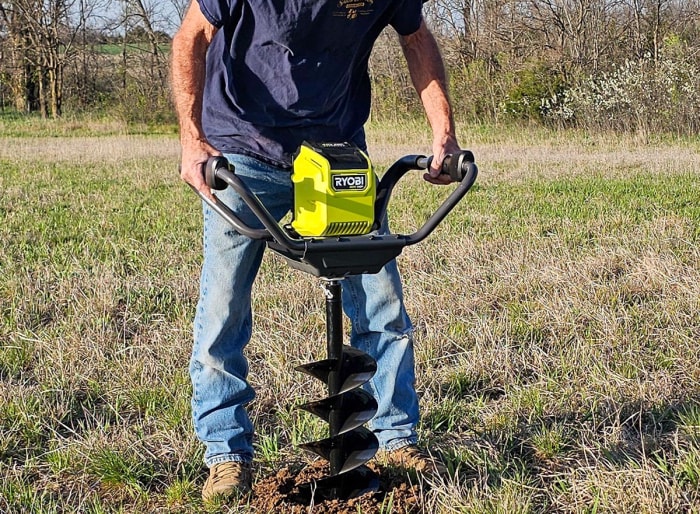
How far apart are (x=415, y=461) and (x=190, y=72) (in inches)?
59.5

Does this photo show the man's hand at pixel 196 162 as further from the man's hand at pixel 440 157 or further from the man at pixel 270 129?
the man's hand at pixel 440 157

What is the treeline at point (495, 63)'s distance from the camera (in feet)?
61.1

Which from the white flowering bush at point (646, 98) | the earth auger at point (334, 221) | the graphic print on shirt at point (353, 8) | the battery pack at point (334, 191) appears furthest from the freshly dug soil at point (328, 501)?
the white flowering bush at point (646, 98)

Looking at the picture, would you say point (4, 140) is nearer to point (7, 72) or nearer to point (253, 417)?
point (7, 72)

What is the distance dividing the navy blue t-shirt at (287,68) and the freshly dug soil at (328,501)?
1.06 m

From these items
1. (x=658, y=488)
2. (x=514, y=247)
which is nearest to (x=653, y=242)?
(x=514, y=247)

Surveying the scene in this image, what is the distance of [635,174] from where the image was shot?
11.2 meters

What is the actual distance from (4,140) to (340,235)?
20.4 m

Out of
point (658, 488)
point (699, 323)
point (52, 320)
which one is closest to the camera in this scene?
point (658, 488)

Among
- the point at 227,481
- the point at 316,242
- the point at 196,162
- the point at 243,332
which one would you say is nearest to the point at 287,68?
the point at 196,162

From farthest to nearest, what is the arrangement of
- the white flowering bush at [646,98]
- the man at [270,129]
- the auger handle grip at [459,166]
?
the white flowering bush at [646,98] → the man at [270,129] → the auger handle grip at [459,166]

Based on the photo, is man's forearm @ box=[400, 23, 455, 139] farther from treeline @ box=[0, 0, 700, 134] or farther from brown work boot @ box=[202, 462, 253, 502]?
treeline @ box=[0, 0, 700, 134]

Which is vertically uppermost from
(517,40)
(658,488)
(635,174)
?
(517,40)

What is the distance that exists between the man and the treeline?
52.9 ft
